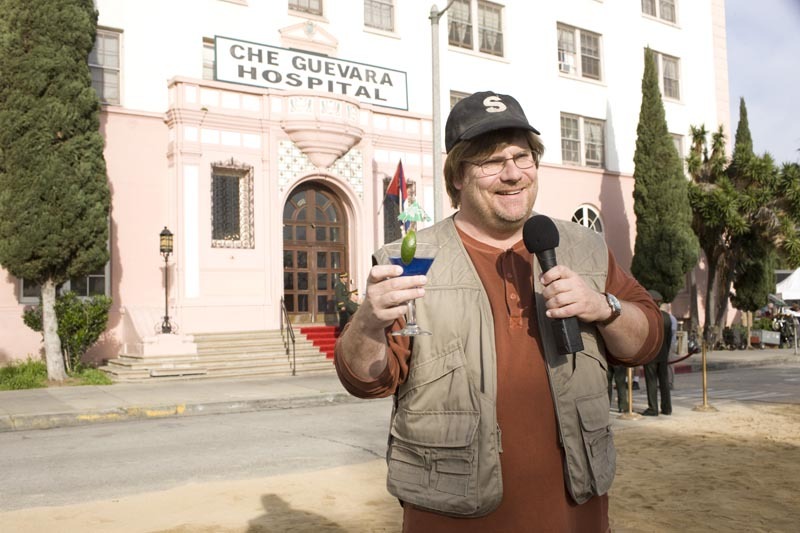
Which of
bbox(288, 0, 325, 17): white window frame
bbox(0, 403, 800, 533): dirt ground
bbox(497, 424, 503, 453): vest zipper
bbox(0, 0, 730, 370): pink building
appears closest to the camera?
bbox(497, 424, 503, 453): vest zipper

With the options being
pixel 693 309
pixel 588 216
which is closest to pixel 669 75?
pixel 588 216

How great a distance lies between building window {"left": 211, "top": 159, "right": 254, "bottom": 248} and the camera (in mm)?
18859

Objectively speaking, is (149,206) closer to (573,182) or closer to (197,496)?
(197,496)

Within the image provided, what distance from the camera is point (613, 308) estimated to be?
2.43m

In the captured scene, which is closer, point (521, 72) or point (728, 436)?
point (728, 436)

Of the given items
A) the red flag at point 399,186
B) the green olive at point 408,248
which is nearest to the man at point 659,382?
the green olive at point 408,248

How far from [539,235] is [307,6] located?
68.5ft

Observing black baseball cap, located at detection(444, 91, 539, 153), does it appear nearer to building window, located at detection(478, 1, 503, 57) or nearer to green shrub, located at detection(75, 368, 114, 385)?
green shrub, located at detection(75, 368, 114, 385)

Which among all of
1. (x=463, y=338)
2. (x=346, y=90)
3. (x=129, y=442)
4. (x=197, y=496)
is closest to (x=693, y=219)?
(x=346, y=90)

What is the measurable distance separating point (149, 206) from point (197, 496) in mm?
13646

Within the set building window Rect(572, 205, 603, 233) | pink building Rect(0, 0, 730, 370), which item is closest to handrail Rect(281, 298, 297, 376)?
pink building Rect(0, 0, 730, 370)

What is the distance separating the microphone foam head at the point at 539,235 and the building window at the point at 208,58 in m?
19.0

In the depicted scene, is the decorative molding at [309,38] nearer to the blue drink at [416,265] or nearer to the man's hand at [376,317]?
the blue drink at [416,265]

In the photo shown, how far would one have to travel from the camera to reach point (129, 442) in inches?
371
